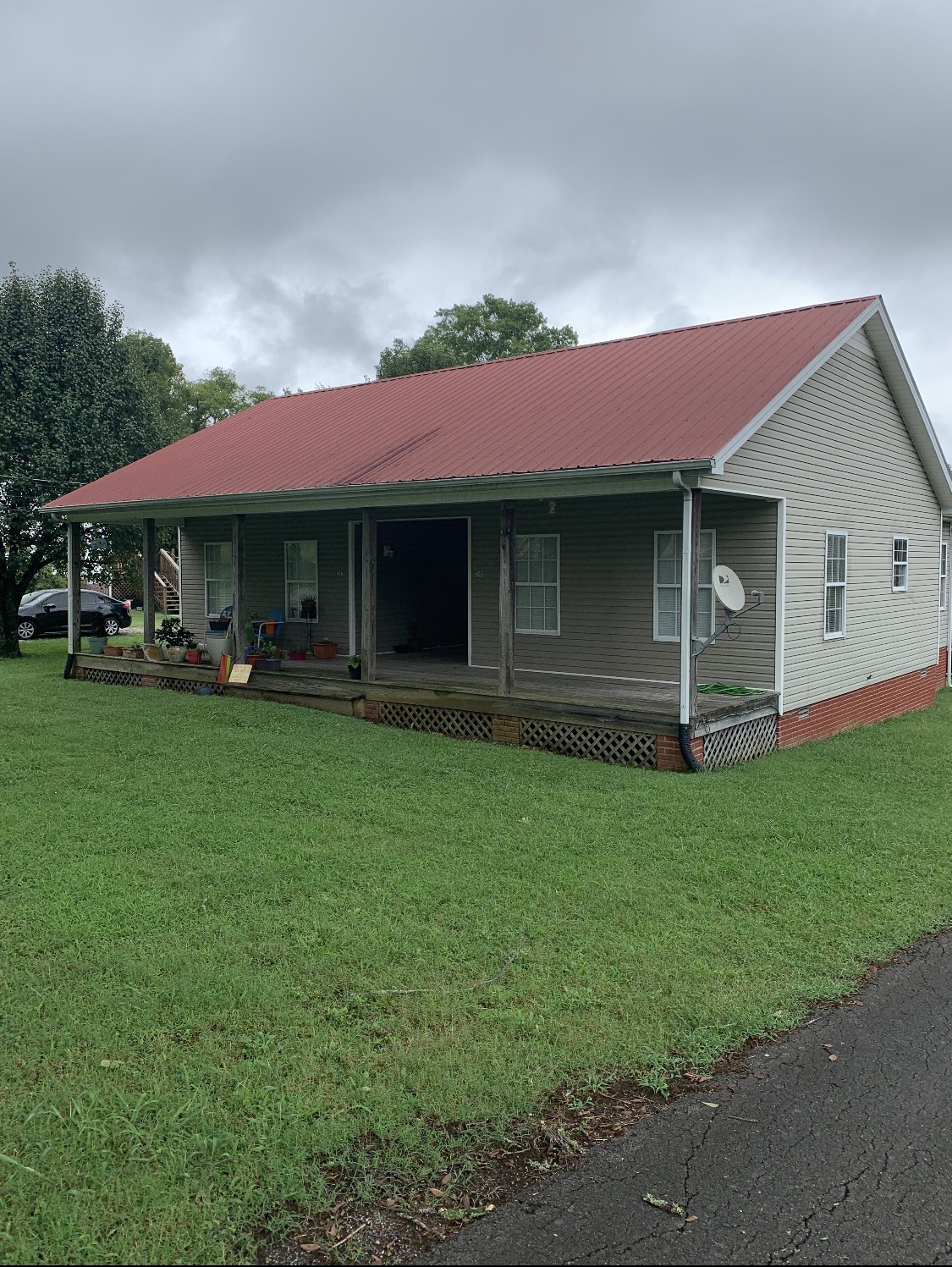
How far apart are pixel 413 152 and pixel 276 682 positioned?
1076 centimetres

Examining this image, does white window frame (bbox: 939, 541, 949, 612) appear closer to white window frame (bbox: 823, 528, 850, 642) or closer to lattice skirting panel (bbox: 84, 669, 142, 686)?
white window frame (bbox: 823, 528, 850, 642)

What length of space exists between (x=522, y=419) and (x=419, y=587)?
4355 millimetres

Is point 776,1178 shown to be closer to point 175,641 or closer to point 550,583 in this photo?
point 550,583

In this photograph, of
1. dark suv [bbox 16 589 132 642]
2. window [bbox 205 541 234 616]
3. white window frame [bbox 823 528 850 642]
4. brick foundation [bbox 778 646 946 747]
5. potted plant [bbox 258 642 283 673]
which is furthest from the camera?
dark suv [bbox 16 589 132 642]

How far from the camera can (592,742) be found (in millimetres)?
10281

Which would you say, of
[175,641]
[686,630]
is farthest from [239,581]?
[686,630]

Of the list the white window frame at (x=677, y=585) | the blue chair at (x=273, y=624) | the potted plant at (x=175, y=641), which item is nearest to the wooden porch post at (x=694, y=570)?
the white window frame at (x=677, y=585)

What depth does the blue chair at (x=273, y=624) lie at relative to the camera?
15.9m

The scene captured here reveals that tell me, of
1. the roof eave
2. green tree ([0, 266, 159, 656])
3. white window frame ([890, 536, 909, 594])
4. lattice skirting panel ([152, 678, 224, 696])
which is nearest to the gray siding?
the roof eave

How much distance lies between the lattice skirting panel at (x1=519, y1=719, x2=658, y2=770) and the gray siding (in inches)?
74.1

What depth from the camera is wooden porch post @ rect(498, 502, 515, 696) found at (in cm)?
1074

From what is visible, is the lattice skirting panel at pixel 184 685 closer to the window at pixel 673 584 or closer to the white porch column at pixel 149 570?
the white porch column at pixel 149 570

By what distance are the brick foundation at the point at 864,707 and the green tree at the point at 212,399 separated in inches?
1663

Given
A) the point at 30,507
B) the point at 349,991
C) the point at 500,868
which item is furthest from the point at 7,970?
the point at 30,507
